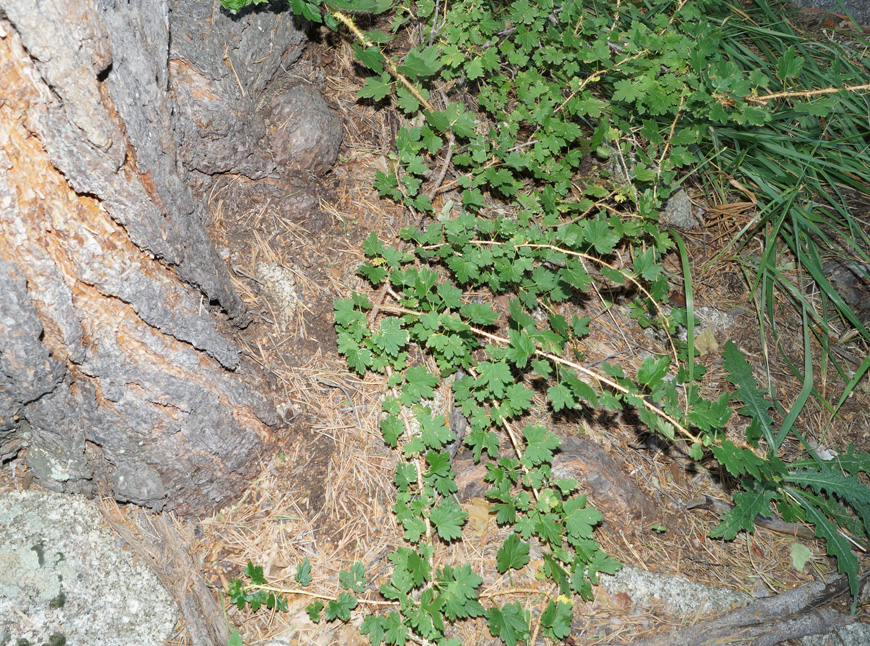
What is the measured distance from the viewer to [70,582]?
167cm

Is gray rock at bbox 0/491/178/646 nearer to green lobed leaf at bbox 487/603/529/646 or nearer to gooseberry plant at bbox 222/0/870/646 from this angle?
gooseberry plant at bbox 222/0/870/646

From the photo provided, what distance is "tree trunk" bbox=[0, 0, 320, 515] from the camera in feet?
4.36

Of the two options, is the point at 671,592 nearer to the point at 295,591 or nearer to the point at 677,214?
the point at 295,591

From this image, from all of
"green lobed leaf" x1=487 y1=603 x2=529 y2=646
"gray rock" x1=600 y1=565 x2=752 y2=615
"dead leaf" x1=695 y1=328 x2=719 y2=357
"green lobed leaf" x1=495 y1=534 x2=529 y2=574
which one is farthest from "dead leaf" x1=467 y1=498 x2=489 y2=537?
"dead leaf" x1=695 y1=328 x2=719 y2=357

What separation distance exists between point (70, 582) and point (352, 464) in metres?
0.94

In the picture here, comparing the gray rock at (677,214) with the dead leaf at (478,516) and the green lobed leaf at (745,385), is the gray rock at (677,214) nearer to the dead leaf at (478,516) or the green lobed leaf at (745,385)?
the green lobed leaf at (745,385)

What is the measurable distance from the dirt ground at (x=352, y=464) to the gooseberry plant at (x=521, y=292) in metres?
0.09

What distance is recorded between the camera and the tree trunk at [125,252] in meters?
1.33

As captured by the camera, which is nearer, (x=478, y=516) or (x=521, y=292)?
(x=478, y=516)

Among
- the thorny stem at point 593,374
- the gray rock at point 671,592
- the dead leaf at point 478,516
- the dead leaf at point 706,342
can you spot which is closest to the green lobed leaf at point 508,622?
the dead leaf at point 478,516

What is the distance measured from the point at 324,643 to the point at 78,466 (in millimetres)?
990

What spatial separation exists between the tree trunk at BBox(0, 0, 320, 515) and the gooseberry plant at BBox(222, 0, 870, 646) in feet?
1.09

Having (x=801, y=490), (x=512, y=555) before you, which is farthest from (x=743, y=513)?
(x=512, y=555)

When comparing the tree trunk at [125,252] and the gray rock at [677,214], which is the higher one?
the tree trunk at [125,252]
